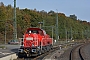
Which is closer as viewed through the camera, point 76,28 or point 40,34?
point 40,34

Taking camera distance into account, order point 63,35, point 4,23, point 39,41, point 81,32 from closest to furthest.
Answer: point 39,41, point 4,23, point 63,35, point 81,32

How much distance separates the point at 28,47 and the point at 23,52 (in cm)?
117

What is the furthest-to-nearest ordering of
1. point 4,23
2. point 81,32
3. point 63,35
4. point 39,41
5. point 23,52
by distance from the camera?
point 81,32
point 63,35
point 4,23
point 39,41
point 23,52

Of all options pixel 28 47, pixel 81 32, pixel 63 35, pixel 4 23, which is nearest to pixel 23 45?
pixel 28 47

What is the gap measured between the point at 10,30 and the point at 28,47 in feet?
192

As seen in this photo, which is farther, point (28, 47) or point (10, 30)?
point (10, 30)

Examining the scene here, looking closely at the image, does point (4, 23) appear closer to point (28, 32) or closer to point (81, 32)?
point (28, 32)

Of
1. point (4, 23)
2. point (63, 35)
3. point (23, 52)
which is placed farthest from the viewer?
point (63, 35)

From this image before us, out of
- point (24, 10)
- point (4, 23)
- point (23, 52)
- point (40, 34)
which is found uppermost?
point (24, 10)

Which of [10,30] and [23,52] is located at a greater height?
[10,30]

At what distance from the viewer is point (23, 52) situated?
27.4 meters

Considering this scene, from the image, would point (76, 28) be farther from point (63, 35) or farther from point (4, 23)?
point (4, 23)

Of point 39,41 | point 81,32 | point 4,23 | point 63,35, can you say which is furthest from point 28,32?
point 81,32

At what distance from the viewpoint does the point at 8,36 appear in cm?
8756
